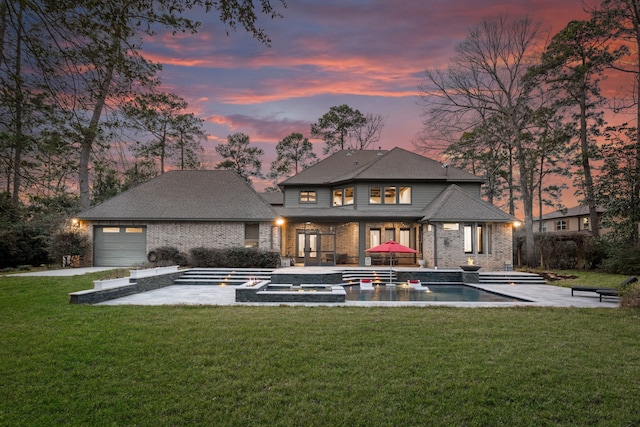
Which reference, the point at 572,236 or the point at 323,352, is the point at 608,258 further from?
the point at 323,352

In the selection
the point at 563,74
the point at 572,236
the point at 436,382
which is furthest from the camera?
the point at 563,74

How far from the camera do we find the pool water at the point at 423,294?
12.6 m

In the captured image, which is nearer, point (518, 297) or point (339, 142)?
point (518, 297)

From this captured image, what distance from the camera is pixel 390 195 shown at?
2373cm

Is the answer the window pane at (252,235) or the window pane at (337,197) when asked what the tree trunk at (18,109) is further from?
the window pane at (337,197)

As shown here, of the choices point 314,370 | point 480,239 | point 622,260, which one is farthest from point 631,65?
point 314,370

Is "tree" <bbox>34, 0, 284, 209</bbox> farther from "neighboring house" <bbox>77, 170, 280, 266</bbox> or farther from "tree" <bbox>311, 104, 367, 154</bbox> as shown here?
"tree" <bbox>311, 104, 367, 154</bbox>

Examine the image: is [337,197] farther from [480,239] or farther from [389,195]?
[480,239]

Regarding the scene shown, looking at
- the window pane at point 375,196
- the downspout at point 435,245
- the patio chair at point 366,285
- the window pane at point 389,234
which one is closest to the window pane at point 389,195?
the window pane at point 375,196

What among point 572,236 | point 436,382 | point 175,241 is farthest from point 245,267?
point 572,236

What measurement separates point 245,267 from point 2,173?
14777mm

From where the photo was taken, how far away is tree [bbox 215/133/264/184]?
138 ft

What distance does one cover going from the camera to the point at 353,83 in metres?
17.6

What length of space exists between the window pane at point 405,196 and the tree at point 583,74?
1034 centimetres
